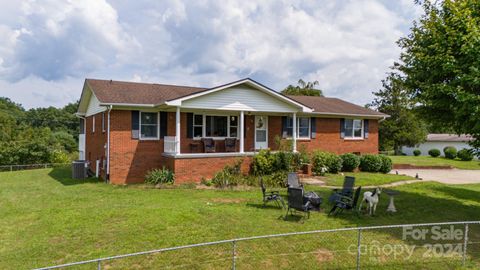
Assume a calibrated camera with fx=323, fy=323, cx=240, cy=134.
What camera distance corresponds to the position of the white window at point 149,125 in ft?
49.4

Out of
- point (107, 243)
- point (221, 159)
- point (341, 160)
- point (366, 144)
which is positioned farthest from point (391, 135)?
point (107, 243)

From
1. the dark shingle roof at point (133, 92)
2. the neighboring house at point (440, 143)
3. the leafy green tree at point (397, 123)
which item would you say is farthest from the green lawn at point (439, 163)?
the dark shingle roof at point (133, 92)

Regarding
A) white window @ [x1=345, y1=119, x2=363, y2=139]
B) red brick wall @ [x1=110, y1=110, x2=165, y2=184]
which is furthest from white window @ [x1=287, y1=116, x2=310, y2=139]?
red brick wall @ [x1=110, y1=110, x2=165, y2=184]

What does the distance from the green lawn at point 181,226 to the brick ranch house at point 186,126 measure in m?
2.35

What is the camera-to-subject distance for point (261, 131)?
18.4 meters

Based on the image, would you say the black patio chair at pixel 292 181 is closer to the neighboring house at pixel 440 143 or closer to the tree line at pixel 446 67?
the tree line at pixel 446 67

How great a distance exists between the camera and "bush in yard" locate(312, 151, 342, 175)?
1691 cm

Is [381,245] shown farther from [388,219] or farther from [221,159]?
[221,159]

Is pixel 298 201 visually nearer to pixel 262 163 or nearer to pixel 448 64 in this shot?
pixel 448 64

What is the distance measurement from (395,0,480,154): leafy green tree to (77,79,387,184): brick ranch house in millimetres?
6955

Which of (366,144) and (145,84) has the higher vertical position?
(145,84)

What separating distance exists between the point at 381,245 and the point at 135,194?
8.33m

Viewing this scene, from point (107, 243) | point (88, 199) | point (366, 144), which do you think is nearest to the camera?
point (107, 243)

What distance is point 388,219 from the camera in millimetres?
8992
